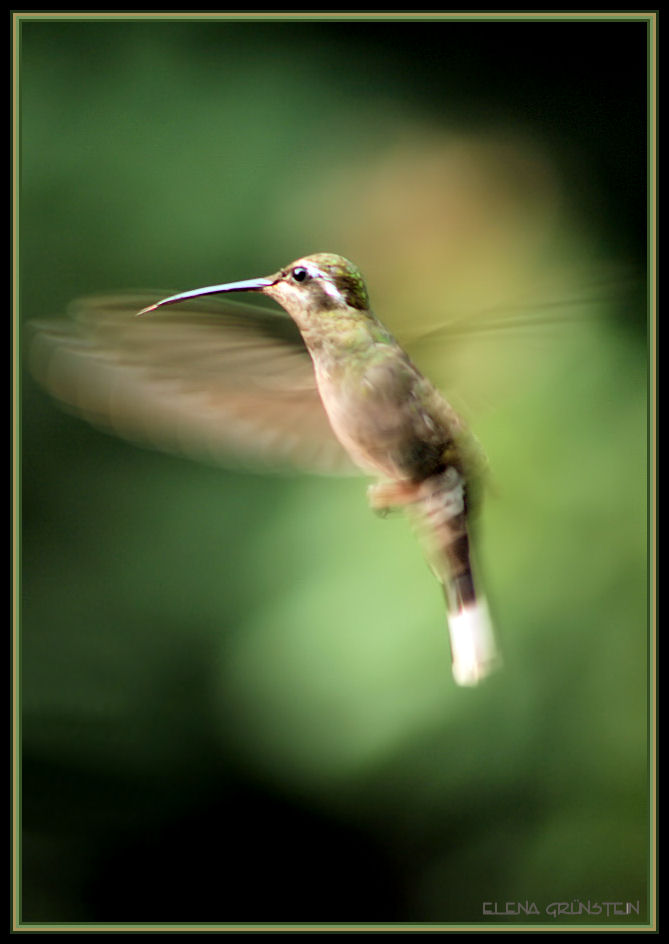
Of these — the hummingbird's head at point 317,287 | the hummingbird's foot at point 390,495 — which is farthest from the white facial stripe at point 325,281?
the hummingbird's foot at point 390,495

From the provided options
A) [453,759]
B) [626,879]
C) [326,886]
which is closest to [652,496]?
[453,759]

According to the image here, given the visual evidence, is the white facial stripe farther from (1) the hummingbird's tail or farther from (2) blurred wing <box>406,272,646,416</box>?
(1) the hummingbird's tail

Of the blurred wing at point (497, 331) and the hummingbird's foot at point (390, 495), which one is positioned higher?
the blurred wing at point (497, 331)

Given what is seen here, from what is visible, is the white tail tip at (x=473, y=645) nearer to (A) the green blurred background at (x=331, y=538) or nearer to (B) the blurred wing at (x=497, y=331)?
(B) the blurred wing at (x=497, y=331)

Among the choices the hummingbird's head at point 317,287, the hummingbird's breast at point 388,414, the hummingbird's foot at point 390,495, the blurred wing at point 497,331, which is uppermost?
the hummingbird's head at point 317,287

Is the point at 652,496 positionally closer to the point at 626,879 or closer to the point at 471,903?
the point at 626,879

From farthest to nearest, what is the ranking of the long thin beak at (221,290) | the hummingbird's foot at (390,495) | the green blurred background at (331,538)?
1. the green blurred background at (331,538)
2. the hummingbird's foot at (390,495)
3. the long thin beak at (221,290)

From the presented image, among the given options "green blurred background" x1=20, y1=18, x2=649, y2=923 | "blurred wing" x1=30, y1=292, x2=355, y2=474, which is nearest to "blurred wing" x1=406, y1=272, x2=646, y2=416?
A: "blurred wing" x1=30, y1=292, x2=355, y2=474

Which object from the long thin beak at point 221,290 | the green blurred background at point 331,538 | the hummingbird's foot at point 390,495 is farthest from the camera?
the green blurred background at point 331,538

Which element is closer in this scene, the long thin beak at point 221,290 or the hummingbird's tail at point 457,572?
the long thin beak at point 221,290
